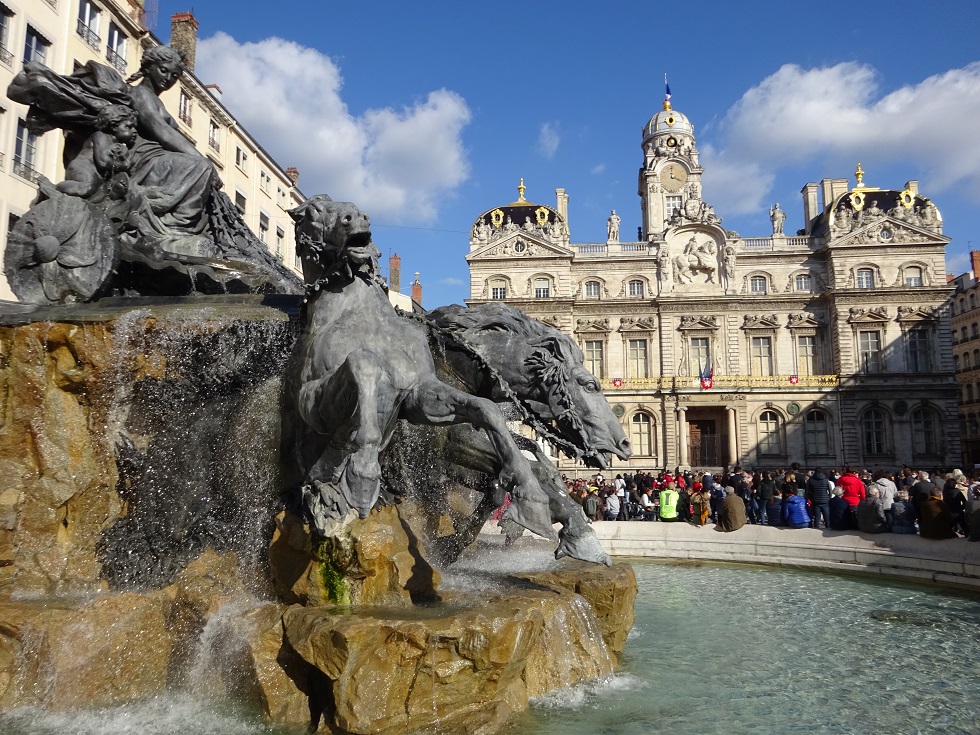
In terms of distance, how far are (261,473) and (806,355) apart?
1596 inches

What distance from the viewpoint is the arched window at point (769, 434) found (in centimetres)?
3819

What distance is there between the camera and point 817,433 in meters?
38.2

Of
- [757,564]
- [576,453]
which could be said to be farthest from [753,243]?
[576,453]

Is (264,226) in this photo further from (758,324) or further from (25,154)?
(758,324)

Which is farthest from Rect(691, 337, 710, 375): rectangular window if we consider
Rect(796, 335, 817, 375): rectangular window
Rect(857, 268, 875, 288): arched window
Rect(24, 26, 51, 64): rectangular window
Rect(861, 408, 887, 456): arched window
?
Rect(24, 26, 51, 64): rectangular window

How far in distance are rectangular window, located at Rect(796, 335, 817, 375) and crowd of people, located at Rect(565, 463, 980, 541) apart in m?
23.5

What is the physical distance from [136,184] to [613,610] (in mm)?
5293

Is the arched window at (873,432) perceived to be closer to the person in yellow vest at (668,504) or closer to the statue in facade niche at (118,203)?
the person in yellow vest at (668,504)

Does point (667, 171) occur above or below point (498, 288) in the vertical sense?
above


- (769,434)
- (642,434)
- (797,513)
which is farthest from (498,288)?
(797,513)

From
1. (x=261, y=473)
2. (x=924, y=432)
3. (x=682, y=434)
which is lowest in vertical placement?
(x=261, y=473)

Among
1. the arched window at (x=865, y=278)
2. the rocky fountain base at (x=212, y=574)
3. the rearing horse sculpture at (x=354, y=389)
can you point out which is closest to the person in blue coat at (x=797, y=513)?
the rocky fountain base at (x=212, y=574)

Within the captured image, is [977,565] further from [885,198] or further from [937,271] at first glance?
[885,198]

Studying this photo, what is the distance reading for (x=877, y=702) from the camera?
4129 millimetres
